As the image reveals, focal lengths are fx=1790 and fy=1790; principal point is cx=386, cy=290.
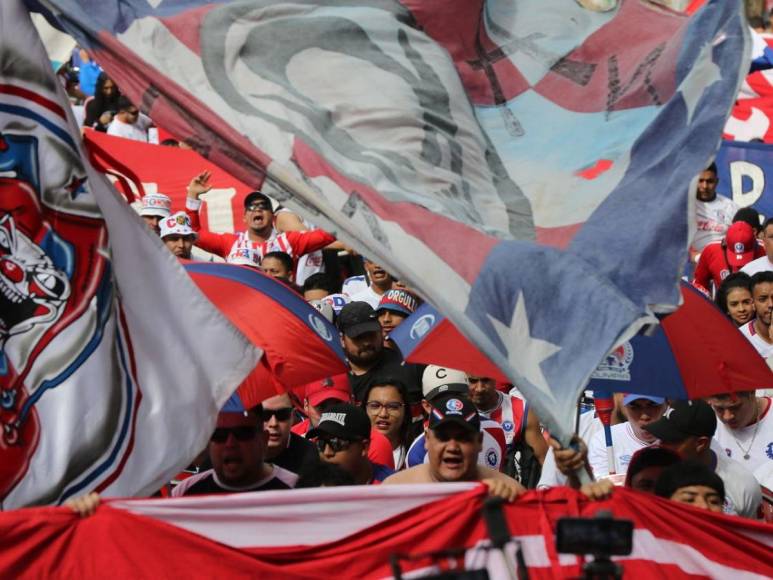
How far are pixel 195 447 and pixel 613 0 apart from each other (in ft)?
8.70

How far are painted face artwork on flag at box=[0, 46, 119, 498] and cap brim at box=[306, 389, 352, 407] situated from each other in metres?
3.40

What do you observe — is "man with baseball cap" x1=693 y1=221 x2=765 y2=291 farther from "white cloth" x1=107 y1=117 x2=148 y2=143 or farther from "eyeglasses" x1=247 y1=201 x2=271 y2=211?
"white cloth" x1=107 y1=117 x2=148 y2=143

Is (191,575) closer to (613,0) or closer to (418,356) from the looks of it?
(418,356)

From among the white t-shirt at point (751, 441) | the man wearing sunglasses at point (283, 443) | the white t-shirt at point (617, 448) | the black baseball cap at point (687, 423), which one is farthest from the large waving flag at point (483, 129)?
the white t-shirt at point (751, 441)

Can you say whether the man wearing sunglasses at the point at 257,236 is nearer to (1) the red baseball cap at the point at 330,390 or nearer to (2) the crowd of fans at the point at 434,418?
(2) the crowd of fans at the point at 434,418

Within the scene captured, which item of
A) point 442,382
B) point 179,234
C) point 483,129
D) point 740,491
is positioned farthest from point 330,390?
point 483,129

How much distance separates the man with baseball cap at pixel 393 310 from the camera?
39.4 ft

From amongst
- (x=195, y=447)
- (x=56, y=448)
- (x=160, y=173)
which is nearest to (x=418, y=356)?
(x=195, y=447)

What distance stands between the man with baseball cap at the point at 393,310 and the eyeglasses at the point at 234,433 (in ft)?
13.4

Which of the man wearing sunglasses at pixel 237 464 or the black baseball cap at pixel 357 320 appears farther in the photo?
the black baseball cap at pixel 357 320

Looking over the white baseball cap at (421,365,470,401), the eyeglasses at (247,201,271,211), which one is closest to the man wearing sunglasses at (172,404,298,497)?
the white baseball cap at (421,365,470,401)

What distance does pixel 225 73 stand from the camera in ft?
23.0

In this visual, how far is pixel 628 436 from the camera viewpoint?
31.2ft

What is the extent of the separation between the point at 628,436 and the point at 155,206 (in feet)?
17.7
